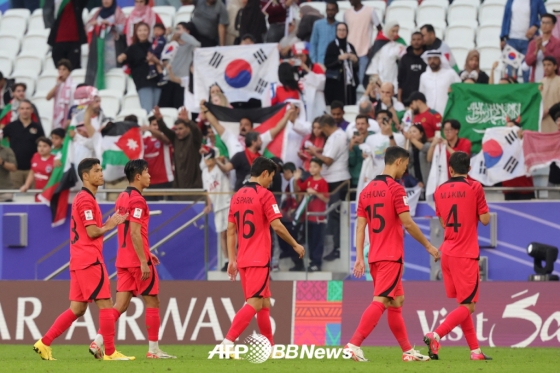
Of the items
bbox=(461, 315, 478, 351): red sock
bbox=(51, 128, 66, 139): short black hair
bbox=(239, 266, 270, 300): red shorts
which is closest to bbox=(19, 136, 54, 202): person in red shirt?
bbox=(51, 128, 66, 139): short black hair

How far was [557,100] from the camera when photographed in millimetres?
17625

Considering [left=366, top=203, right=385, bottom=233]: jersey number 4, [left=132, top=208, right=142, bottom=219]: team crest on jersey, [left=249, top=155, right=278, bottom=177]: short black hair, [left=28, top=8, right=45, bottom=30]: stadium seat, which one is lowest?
[left=132, top=208, right=142, bottom=219]: team crest on jersey

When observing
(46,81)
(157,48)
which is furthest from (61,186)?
(46,81)

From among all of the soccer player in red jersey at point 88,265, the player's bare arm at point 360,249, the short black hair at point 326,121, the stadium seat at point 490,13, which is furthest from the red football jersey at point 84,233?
the stadium seat at point 490,13

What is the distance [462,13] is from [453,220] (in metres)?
11.5

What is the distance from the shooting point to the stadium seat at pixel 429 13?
2242 centimetres

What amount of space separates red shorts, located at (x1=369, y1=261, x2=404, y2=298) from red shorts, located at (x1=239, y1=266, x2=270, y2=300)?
1.15 meters

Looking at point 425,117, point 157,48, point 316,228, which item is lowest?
point 316,228

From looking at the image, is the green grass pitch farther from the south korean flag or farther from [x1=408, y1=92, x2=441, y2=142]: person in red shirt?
[x1=408, y1=92, x2=441, y2=142]: person in red shirt

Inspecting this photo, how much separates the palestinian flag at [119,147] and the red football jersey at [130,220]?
6.27 meters

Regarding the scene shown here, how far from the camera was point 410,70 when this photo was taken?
61.3ft

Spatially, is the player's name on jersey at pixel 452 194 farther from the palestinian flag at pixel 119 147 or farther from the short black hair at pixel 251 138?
the palestinian flag at pixel 119 147

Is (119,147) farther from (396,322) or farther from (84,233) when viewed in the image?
(396,322)

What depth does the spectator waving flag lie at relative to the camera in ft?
64.0
